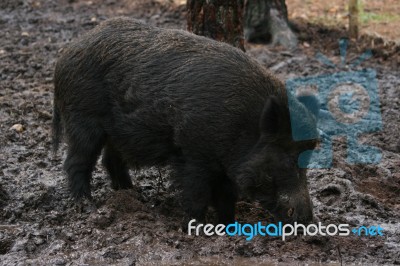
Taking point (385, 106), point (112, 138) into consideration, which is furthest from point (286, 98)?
point (385, 106)

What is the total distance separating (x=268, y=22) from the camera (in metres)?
10.4

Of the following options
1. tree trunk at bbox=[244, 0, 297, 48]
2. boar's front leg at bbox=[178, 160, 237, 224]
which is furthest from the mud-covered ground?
tree trunk at bbox=[244, 0, 297, 48]

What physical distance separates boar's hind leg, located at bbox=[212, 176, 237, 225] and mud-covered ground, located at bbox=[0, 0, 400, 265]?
26 cm

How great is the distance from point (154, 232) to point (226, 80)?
1.12 meters

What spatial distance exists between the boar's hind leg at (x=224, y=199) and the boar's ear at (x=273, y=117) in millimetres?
627

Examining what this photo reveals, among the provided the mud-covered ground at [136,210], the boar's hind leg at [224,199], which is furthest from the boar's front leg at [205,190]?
the mud-covered ground at [136,210]

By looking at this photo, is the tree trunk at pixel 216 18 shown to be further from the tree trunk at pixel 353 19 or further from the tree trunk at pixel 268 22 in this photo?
the tree trunk at pixel 353 19

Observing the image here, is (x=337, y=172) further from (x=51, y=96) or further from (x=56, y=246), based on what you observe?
(x=51, y=96)

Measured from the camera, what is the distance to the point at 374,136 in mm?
7219

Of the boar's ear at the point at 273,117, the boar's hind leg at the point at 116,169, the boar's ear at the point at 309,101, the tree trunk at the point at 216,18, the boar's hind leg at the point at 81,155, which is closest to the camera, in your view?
the boar's ear at the point at 273,117

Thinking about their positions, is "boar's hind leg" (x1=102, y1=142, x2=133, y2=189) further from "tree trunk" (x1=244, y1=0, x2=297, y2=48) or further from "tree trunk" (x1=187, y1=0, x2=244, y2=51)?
"tree trunk" (x1=244, y1=0, x2=297, y2=48)

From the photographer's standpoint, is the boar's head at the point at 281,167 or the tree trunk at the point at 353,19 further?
the tree trunk at the point at 353,19

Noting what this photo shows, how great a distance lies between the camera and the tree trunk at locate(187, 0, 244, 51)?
6.72 meters

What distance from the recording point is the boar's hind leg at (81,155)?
5320 millimetres
